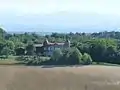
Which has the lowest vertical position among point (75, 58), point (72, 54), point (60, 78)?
point (60, 78)

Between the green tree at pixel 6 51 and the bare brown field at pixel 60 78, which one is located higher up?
the green tree at pixel 6 51

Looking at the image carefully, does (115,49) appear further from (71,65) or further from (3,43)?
(3,43)

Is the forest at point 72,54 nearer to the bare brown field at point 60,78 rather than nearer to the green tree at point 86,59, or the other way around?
Result: the green tree at point 86,59

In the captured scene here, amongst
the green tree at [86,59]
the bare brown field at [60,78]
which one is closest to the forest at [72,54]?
the green tree at [86,59]

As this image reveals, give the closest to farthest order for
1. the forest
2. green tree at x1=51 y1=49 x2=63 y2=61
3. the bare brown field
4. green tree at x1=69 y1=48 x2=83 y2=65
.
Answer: the bare brown field
green tree at x1=69 y1=48 x2=83 y2=65
the forest
green tree at x1=51 y1=49 x2=63 y2=61

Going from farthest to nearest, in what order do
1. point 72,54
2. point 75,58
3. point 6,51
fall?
point 6,51 < point 72,54 < point 75,58

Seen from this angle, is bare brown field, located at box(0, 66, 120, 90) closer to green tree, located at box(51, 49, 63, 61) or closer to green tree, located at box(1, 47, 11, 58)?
green tree, located at box(51, 49, 63, 61)

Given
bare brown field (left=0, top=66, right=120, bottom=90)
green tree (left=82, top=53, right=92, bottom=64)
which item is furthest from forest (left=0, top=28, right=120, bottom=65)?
bare brown field (left=0, top=66, right=120, bottom=90)

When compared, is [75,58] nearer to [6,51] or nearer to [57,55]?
[57,55]

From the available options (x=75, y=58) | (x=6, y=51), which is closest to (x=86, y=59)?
(x=75, y=58)
